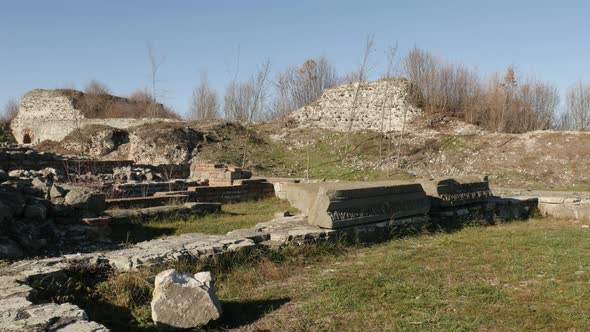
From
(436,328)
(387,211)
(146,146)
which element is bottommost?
(436,328)

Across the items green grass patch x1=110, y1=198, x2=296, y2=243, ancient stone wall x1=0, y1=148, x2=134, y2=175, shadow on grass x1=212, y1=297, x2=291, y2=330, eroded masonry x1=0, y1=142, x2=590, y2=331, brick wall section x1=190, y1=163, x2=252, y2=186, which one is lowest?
shadow on grass x1=212, y1=297, x2=291, y2=330

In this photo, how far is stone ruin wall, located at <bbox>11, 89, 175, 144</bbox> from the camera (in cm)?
2988

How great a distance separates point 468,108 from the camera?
25297 millimetres

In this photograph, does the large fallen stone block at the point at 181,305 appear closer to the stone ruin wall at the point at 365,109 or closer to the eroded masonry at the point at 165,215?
the eroded masonry at the point at 165,215

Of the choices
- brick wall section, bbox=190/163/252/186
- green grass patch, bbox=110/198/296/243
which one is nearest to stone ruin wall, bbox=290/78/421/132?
brick wall section, bbox=190/163/252/186

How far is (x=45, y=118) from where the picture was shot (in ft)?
105

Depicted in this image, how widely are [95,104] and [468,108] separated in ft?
76.3

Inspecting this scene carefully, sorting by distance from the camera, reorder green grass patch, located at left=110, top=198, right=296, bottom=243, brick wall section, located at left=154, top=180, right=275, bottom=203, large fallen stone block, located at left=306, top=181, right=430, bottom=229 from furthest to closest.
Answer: brick wall section, located at left=154, top=180, right=275, bottom=203
green grass patch, located at left=110, top=198, right=296, bottom=243
large fallen stone block, located at left=306, top=181, right=430, bottom=229

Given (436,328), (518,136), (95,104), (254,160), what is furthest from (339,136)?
(436,328)

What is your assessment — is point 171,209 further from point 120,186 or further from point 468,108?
point 468,108

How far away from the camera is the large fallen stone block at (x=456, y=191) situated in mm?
8742

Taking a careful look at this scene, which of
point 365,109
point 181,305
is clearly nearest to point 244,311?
point 181,305

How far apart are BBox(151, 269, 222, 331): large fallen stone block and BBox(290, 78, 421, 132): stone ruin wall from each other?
22.5m

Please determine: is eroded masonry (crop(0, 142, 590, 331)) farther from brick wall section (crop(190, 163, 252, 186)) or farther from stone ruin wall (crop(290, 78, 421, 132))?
stone ruin wall (crop(290, 78, 421, 132))
